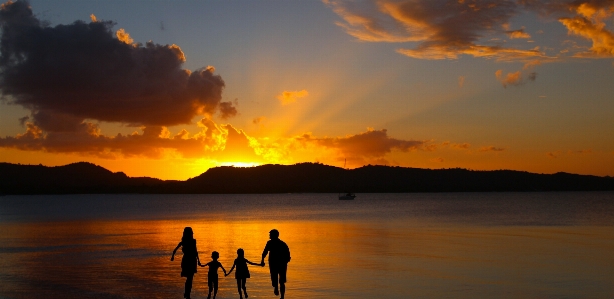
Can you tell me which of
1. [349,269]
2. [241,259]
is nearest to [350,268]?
[349,269]

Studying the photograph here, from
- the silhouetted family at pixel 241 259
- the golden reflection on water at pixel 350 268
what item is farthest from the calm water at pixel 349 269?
the silhouetted family at pixel 241 259

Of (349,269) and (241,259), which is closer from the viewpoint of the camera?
(241,259)

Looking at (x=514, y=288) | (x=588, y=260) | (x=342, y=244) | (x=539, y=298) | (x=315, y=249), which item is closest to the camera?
(x=539, y=298)

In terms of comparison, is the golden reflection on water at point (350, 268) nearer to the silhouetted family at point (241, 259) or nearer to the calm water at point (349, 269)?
the calm water at point (349, 269)

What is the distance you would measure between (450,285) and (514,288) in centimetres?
218

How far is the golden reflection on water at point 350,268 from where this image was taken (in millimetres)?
20641

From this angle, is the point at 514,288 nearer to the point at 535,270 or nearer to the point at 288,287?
the point at 535,270

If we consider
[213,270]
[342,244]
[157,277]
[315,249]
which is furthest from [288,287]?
[342,244]

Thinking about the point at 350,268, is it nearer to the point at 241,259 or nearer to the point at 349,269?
the point at 349,269

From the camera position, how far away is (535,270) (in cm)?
2666

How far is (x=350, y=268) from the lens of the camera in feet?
87.2

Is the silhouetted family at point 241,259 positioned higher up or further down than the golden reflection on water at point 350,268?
higher up

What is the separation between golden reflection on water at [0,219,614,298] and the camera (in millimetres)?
20641

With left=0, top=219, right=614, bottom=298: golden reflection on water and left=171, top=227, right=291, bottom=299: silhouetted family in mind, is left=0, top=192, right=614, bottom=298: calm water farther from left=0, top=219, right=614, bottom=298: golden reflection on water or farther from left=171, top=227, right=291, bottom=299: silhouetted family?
left=171, top=227, right=291, bottom=299: silhouetted family
